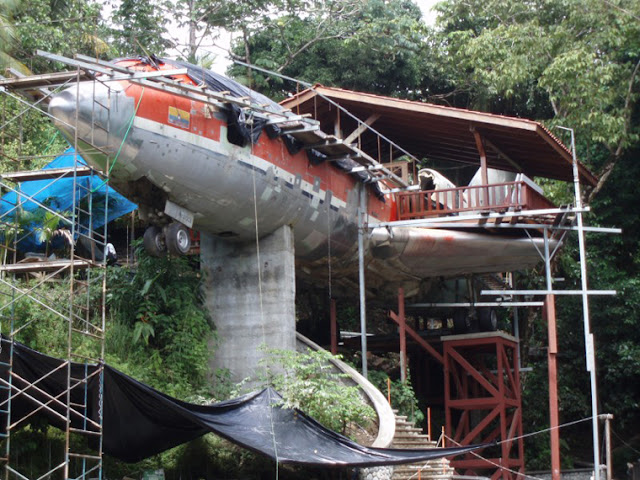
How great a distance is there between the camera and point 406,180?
28.8m

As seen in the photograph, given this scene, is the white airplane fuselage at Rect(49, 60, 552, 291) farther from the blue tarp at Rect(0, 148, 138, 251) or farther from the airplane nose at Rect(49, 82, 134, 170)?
the blue tarp at Rect(0, 148, 138, 251)

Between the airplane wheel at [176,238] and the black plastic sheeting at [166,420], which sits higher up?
the airplane wheel at [176,238]

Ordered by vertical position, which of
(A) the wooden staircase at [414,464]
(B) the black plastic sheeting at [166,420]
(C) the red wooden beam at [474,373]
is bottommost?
(A) the wooden staircase at [414,464]

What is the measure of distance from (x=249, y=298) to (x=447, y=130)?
854cm

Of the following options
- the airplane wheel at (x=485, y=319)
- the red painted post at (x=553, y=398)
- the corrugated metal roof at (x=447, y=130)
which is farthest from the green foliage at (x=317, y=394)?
the airplane wheel at (x=485, y=319)

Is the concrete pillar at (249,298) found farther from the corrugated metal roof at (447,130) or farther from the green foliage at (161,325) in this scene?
the corrugated metal roof at (447,130)

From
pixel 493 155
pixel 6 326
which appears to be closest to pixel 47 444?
pixel 6 326

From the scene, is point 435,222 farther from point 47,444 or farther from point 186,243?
point 47,444

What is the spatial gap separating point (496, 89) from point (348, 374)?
60.2ft

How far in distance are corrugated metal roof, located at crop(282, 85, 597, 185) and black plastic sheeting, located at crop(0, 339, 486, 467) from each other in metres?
10.7

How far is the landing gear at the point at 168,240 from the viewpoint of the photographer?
2219 cm

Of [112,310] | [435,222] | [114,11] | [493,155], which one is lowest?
[112,310]

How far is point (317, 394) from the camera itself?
20672 mm

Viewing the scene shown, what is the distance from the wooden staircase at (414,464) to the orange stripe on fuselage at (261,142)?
6.66 metres
